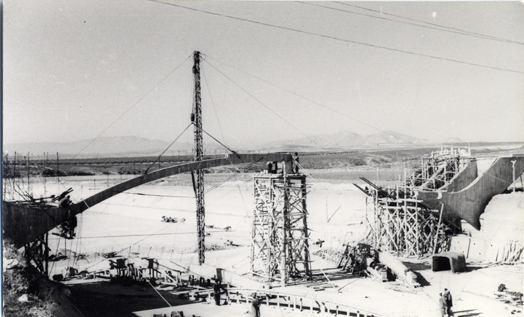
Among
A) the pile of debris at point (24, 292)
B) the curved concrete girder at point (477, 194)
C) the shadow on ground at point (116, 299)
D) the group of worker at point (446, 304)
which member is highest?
the curved concrete girder at point (477, 194)

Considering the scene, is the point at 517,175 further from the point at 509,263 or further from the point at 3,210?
the point at 3,210

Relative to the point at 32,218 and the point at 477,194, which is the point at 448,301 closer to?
the point at 477,194

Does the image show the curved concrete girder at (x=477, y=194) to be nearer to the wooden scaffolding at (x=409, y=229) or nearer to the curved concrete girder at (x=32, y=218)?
the wooden scaffolding at (x=409, y=229)

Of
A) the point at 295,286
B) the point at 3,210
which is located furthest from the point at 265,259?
the point at 3,210

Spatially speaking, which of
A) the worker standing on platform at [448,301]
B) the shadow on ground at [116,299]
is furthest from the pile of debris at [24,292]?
the worker standing on platform at [448,301]

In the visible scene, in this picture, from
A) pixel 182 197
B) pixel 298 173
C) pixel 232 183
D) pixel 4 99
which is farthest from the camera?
pixel 232 183

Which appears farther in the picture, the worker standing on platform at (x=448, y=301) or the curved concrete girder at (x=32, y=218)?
the worker standing on platform at (x=448, y=301)

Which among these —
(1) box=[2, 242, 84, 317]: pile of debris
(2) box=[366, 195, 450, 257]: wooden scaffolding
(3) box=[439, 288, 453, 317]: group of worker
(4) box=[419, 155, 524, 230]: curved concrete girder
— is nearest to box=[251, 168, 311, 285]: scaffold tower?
(2) box=[366, 195, 450, 257]: wooden scaffolding

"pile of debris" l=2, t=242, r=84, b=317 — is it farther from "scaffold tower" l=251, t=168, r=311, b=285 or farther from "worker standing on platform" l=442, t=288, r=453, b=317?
"worker standing on platform" l=442, t=288, r=453, b=317
